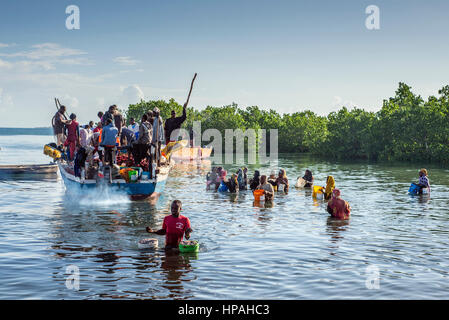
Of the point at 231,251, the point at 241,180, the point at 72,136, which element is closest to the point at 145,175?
the point at 72,136

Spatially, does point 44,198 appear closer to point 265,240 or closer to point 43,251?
point 43,251

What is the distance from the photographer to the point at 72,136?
25.5 m

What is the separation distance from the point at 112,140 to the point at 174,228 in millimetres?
10007

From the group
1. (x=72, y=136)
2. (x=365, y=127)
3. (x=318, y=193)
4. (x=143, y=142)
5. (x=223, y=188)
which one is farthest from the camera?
(x=365, y=127)

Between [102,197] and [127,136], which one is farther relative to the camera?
[102,197]

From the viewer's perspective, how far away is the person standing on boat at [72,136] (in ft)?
82.2

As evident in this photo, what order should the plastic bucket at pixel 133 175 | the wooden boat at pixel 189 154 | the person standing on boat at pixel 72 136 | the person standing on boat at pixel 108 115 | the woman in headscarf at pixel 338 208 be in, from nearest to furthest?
the woman in headscarf at pixel 338 208 < the person standing on boat at pixel 108 115 < the plastic bucket at pixel 133 175 < the person standing on boat at pixel 72 136 < the wooden boat at pixel 189 154

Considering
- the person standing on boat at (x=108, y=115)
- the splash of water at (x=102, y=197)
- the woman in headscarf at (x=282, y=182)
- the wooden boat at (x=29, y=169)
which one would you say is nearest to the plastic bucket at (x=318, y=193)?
the woman in headscarf at (x=282, y=182)

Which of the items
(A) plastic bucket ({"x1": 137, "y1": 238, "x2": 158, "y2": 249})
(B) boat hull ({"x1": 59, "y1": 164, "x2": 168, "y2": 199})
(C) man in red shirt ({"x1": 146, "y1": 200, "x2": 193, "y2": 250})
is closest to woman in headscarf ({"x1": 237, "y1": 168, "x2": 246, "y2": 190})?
(B) boat hull ({"x1": 59, "y1": 164, "x2": 168, "y2": 199})

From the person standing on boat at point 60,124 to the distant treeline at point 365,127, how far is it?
50.6m

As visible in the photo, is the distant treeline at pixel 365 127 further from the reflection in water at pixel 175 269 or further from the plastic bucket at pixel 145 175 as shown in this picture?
the reflection in water at pixel 175 269

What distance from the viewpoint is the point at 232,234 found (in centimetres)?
1789

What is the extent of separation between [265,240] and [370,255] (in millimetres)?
3543

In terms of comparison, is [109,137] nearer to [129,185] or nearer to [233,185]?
[129,185]
